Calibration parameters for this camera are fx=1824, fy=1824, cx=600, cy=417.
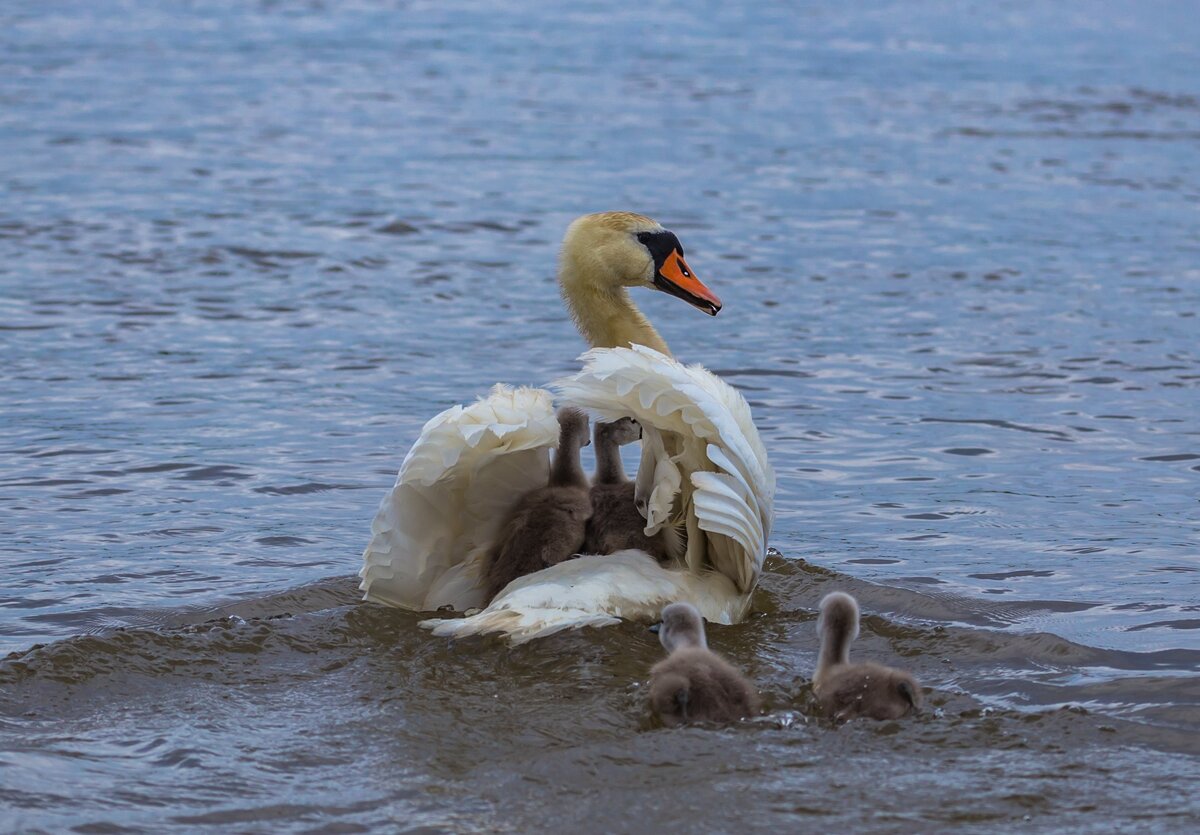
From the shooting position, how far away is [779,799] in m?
5.19

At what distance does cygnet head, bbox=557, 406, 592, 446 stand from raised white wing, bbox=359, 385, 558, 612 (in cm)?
19

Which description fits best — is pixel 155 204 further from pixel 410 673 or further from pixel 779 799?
pixel 779 799

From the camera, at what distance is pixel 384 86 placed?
22938mm

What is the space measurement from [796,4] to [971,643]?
26535 mm

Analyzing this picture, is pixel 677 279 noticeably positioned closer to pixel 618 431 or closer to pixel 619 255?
pixel 619 255

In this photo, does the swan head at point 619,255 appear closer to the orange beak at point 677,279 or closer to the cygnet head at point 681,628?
the orange beak at point 677,279

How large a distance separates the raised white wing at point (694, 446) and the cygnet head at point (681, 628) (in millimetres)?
326

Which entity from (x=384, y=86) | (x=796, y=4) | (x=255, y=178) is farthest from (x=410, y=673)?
(x=796, y=4)

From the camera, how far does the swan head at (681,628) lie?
244 inches

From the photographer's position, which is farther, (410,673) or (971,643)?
(971,643)

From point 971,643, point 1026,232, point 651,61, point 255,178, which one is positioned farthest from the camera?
point 651,61

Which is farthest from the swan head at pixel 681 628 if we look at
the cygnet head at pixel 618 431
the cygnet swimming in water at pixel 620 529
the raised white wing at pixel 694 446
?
the cygnet head at pixel 618 431

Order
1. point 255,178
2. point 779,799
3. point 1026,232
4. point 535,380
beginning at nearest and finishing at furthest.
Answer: point 779,799 < point 535,380 < point 1026,232 < point 255,178

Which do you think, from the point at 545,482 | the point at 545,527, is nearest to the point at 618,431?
the point at 545,482
